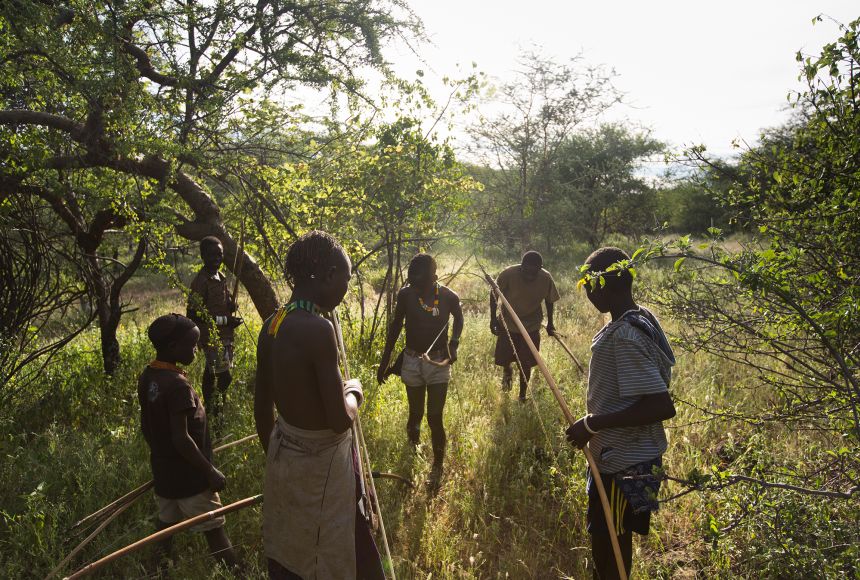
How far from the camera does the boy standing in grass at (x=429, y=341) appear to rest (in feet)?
14.6

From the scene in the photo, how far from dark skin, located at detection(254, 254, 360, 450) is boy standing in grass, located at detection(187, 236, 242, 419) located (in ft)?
11.0

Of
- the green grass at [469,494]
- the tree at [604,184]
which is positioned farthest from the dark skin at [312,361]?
the tree at [604,184]

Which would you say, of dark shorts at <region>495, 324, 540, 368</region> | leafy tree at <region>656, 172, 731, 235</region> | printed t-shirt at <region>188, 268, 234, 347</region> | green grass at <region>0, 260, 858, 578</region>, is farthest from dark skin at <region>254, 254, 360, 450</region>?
leafy tree at <region>656, 172, 731, 235</region>

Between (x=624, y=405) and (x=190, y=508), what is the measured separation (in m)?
2.58

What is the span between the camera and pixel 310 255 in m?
2.23

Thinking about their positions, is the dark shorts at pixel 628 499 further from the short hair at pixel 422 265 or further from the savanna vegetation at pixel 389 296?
the short hair at pixel 422 265

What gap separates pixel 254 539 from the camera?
3.70 meters

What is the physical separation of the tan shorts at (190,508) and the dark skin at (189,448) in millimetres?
57

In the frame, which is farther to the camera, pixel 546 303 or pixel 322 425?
pixel 546 303

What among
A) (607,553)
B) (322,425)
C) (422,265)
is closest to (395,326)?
(422,265)

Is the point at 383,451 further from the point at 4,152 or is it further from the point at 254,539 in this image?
the point at 4,152

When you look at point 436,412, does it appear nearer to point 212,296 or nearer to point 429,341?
point 429,341

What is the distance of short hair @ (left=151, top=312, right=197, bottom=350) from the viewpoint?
117 inches

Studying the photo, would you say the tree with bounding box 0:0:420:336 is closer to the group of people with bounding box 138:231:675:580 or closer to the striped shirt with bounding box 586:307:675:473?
the group of people with bounding box 138:231:675:580
